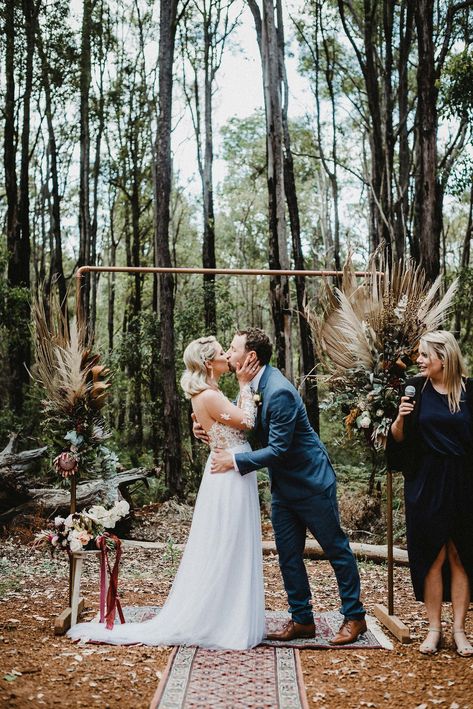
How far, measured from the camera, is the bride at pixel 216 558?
4.78m

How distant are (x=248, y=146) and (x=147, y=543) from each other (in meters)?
21.4

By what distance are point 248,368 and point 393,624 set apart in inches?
81.0

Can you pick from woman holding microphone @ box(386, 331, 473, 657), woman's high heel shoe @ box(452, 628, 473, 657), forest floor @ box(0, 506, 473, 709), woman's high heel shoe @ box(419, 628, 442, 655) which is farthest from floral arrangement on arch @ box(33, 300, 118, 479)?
woman's high heel shoe @ box(452, 628, 473, 657)

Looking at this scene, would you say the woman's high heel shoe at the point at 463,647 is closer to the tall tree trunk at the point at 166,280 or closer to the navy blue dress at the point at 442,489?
the navy blue dress at the point at 442,489

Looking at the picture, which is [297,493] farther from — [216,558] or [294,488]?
[216,558]

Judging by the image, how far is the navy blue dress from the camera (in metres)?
4.66

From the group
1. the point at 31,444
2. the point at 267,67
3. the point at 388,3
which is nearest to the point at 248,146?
the point at 388,3

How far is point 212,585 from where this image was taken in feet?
15.9

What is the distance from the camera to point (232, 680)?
409cm

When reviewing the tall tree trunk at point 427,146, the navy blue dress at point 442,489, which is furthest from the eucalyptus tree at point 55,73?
the navy blue dress at point 442,489

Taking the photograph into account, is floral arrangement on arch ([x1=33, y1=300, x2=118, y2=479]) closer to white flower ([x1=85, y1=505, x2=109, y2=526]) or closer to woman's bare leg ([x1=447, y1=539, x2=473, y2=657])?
white flower ([x1=85, y1=505, x2=109, y2=526])

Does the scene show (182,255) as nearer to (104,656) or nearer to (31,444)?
(31,444)

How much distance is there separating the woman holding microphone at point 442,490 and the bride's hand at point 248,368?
3.39ft

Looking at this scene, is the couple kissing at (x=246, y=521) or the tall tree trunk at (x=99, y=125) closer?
the couple kissing at (x=246, y=521)
